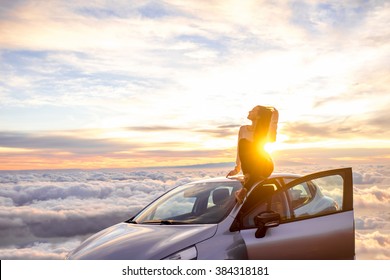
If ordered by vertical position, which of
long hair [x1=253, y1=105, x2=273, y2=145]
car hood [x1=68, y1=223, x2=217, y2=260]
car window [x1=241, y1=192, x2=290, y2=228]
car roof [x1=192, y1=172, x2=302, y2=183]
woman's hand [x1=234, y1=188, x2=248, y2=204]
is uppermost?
long hair [x1=253, y1=105, x2=273, y2=145]

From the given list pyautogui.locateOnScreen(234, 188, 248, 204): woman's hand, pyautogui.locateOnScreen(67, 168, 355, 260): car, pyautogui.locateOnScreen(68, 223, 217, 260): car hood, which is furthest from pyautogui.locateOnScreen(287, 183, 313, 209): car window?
pyautogui.locateOnScreen(68, 223, 217, 260): car hood

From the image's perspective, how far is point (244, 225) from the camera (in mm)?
5090

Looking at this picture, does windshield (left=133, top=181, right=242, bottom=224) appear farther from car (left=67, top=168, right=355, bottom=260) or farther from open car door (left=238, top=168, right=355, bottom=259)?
open car door (left=238, top=168, right=355, bottom=259)

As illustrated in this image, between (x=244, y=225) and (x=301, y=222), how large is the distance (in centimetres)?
71

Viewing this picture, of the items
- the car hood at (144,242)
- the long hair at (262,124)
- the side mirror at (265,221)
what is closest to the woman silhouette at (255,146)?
the long hair at (262,124)

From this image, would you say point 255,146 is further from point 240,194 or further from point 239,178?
point 240,194

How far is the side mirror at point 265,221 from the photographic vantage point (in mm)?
4855

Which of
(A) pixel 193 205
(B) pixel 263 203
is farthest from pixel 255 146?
(A) pixel 193 205

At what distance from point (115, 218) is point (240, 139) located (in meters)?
194

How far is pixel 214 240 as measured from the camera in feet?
15.8

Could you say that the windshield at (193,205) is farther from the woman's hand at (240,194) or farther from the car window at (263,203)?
the car window at (263,203)

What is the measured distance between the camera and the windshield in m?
5.39
